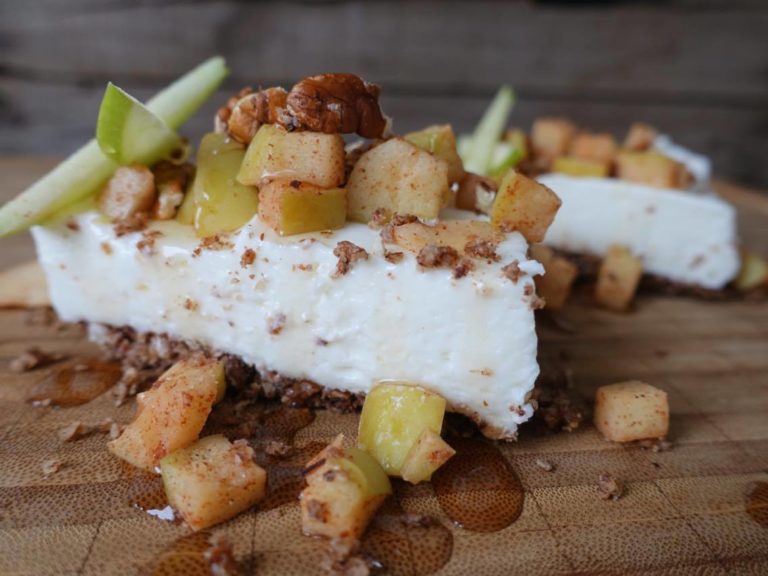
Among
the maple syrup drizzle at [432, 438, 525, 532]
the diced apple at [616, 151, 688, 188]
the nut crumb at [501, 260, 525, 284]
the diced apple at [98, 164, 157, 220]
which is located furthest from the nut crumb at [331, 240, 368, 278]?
the diced apple at [616, 151, 688, 188]

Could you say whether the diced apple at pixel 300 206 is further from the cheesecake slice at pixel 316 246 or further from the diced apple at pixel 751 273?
the diced apple at pixel 751 273

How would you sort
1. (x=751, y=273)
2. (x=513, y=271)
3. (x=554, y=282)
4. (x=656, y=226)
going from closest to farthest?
1. (x=513, y=271)
2. (x=554, y=282)
3. (x=751, y=273)
4. (x=656, y=226)

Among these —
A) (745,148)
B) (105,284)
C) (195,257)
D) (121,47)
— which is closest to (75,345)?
(105,284)

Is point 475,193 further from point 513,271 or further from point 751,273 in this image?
point 751,273

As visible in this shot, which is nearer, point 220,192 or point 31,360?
point 220,192

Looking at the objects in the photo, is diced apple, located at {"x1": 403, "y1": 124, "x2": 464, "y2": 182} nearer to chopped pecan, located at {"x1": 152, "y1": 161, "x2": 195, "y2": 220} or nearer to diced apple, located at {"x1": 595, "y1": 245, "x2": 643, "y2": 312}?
chopped pecan, located at {"x1": 152, "y1": 161, "x2": 195, "y2": 220}

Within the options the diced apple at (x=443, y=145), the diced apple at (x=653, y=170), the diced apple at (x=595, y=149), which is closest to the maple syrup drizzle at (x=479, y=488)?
the diced apple at (x=443, y=145)

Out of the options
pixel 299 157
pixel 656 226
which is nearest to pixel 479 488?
pixel 299 157
